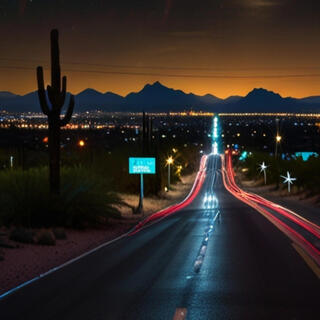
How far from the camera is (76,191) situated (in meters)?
23.0

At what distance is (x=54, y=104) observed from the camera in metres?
22.3

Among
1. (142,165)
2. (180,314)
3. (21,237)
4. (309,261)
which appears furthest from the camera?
(142,165)

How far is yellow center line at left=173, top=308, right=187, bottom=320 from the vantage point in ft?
27.3

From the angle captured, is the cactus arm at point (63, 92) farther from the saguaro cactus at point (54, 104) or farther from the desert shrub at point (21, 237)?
the desert shrub at point (21, 237)

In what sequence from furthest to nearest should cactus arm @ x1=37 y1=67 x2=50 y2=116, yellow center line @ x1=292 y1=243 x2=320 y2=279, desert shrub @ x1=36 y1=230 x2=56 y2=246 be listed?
cactus arm @ x1=37 y1=67 x2=50 y2=116
desert shrub @ x1=36 y1=230 x2=56 y2=246
yellow center line @ x1=292 y1=243 x2=320 y2=279

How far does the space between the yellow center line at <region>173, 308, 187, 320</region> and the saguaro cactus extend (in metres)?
14.1

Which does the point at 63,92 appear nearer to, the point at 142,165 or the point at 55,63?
the point at 55,63

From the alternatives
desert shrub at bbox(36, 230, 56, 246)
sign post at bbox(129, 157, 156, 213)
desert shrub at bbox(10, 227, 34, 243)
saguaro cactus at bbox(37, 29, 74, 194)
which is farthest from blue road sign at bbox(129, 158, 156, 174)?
desert shrub at bbox(10, 227, 34, 243)

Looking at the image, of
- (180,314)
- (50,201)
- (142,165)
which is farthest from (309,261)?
(142,165)

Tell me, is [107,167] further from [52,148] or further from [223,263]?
[223,263]

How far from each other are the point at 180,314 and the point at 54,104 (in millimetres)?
15104

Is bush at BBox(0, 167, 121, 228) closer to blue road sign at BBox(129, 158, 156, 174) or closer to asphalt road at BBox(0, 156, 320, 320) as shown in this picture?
asphalt road at BBox(0, 156, 320, 320)

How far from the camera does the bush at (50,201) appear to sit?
846 inches

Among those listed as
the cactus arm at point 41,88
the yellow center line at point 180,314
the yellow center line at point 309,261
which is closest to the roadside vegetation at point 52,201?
the cactus arm at point 41,88
